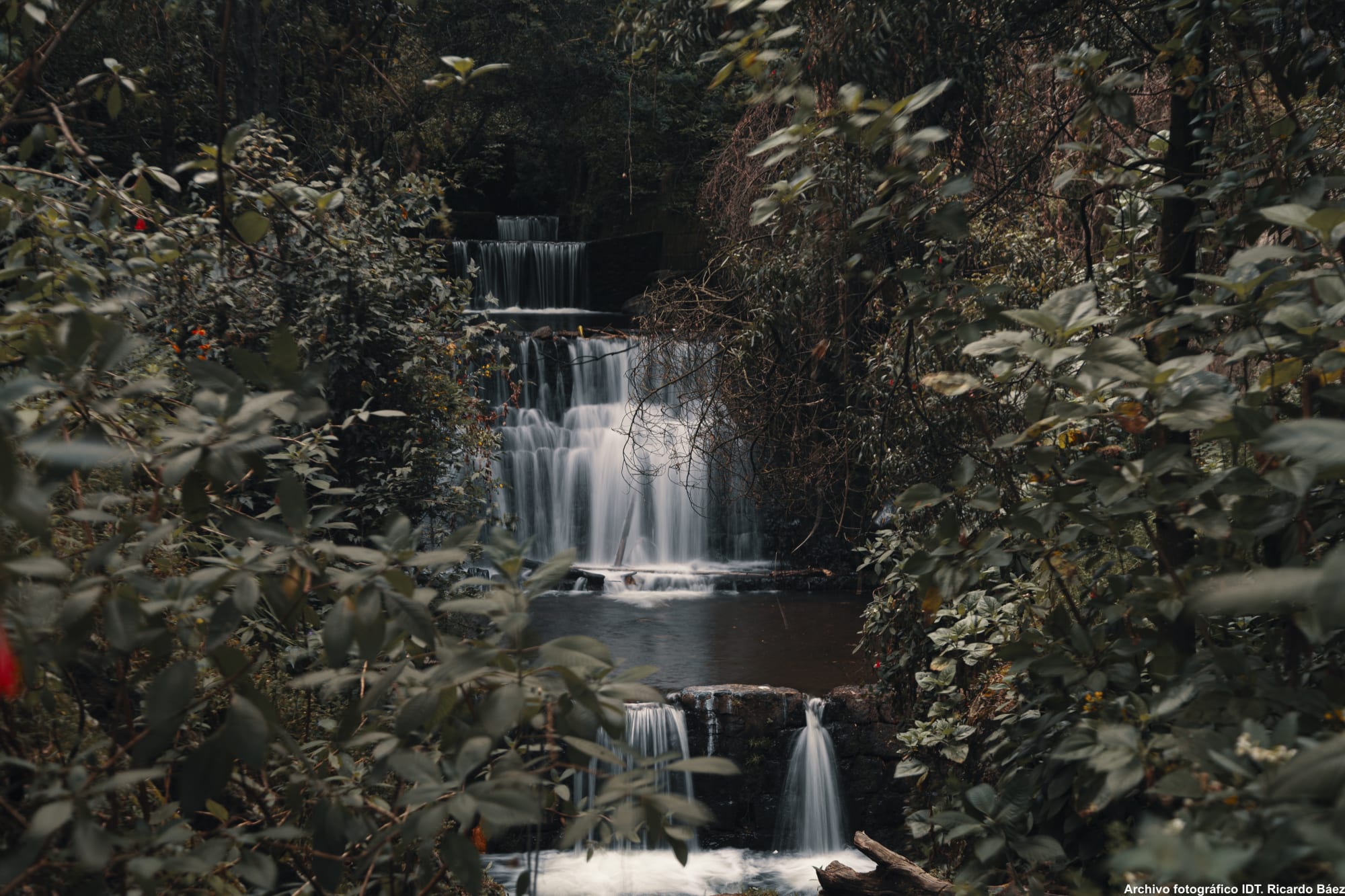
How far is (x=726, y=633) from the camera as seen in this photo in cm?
873

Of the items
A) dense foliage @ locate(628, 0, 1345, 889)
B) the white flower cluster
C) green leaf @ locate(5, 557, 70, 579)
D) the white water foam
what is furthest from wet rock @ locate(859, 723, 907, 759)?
green leaf @ locate(5, 557, 70, 579)

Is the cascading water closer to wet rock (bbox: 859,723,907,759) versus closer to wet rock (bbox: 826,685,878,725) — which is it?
wet rock (bbox: 826,685,878,725)

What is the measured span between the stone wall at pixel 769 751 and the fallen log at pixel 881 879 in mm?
2907

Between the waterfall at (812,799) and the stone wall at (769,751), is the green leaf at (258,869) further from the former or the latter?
the waterfall at (812,799)

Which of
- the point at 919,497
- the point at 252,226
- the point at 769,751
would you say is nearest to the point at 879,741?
the point at 769,751

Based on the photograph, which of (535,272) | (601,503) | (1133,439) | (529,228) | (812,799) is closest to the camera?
(1133,439)

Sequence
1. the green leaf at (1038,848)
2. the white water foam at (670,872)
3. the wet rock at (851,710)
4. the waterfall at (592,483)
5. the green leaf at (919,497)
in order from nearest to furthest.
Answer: the green leaf at (1038,848)
the green leaf at (919,497)
the white water foam at (670,872)
the wet rock at (851,710)
the waterfall at (592,483)

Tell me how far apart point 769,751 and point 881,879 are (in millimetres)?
3196

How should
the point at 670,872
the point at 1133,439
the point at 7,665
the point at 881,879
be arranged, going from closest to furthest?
1. the point at 7,665
2. the point at 1133,439
3. the point at 881,879
4. the point at 670,872

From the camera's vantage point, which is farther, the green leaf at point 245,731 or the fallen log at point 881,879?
the fallen log at point 881,879

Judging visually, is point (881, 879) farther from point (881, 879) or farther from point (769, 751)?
point (769, 751)

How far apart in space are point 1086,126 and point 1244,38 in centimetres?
89

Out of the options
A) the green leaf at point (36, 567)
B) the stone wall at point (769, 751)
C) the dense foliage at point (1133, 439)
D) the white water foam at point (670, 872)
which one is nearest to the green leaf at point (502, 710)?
the green leaf at point (36, 567)

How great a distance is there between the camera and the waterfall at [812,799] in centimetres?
655
